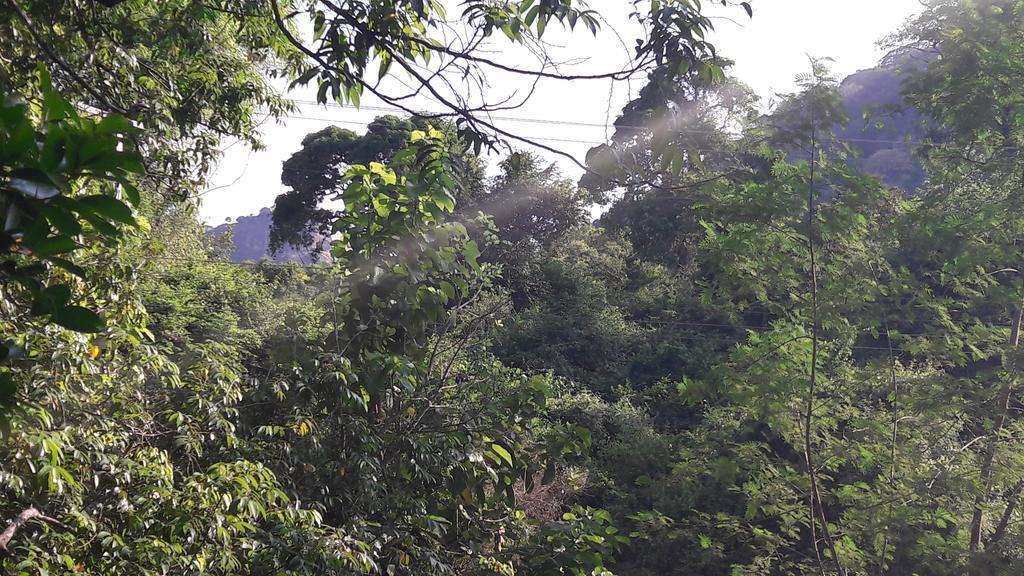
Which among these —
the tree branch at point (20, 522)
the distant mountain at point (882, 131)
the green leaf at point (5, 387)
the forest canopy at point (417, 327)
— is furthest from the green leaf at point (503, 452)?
the distant mountain at point (882, 131)

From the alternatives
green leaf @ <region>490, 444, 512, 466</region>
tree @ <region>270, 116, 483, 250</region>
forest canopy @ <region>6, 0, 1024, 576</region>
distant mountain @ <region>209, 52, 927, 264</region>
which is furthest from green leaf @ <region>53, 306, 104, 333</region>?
tree @ <region>270, 116, 483, 250</region>

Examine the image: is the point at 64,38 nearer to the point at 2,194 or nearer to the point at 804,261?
the point at 2,194

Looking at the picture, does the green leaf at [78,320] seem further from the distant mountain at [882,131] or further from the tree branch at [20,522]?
the distant mountain at [882,131]

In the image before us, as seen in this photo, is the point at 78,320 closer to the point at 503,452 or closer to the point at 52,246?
the point at 52,246

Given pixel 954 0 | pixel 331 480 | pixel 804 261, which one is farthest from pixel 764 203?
pixel 331 480

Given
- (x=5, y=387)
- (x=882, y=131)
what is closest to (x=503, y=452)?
(x=5, y=387)

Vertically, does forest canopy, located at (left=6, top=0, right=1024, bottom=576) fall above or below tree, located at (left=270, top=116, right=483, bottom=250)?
below

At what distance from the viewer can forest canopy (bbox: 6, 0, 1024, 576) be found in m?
1.97

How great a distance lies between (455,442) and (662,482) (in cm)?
507

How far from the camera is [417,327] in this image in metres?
2.84

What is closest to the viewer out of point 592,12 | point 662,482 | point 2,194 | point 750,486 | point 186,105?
point 2,194

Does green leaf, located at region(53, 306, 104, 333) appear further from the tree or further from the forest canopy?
the tree

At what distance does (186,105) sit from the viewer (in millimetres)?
3535

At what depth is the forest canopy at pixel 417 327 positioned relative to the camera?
6.47 feet
